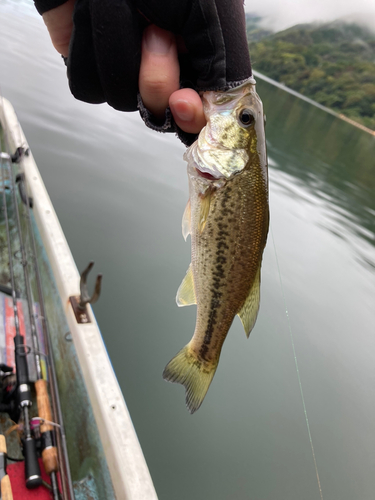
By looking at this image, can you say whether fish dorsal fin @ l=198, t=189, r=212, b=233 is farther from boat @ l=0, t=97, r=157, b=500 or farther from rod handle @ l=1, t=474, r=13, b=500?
rod handle @ l=1, t=474, r=13, b=500

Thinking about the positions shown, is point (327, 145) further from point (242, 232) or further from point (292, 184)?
point (242, 232)

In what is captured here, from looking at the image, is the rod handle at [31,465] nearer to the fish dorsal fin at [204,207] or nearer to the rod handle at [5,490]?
the rod handle at [5,490]

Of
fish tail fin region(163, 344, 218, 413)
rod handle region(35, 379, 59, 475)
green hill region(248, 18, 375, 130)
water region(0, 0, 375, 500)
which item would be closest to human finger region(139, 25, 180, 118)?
fish tail fin region(163, 344, 218, 413)

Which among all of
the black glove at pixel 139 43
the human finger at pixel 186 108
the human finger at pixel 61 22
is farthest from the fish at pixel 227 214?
the human finger at pixel 61 22

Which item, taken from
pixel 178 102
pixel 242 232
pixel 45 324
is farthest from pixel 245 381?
pixel 178 102

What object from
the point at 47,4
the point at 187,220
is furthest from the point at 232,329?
the point at 47,4
